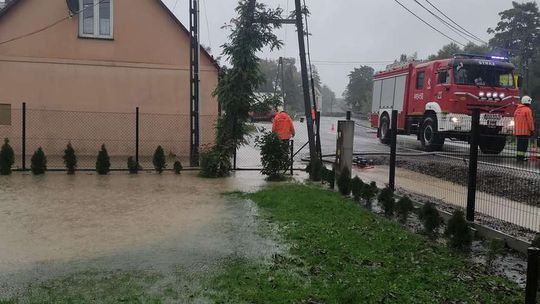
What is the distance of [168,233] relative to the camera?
23.6 feet

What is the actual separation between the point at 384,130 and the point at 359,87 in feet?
246

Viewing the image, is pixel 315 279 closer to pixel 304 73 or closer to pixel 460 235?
pixel 460 235

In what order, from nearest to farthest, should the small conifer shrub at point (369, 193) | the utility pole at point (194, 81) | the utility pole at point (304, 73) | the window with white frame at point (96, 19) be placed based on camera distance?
the small conifer shrub at point (369, 193)
the utility pole at point (304, 73)
the utility pole at point (194, 81)
the window with white frame at point (96, 19)

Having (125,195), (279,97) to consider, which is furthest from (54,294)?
(279,97)

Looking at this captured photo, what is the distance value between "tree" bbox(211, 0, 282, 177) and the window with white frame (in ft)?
20.1

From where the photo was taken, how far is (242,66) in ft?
43.1

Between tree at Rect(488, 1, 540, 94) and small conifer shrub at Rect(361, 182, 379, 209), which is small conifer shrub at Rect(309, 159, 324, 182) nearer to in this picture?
small conifer shrub at Rect(361, 182, 379, 209)

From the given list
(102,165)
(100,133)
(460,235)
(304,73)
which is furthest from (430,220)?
(100,133)

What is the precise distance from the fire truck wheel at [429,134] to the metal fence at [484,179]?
3463mm

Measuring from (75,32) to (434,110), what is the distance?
12.8 metres

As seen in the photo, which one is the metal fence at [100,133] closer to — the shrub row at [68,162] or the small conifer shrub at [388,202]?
the shrub row at [68,162]

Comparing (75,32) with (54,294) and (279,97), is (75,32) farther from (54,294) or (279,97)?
(54,294)

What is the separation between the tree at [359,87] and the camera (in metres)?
93.9

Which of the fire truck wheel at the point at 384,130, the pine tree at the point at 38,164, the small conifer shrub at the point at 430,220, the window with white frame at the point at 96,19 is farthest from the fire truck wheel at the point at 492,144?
the fire truck wheel at the point at 384,130
